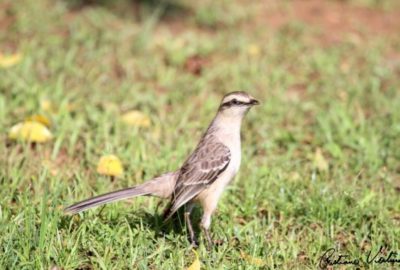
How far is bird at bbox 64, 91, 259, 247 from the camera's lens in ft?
17.3

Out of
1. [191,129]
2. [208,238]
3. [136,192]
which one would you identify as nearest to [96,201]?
[136,192]

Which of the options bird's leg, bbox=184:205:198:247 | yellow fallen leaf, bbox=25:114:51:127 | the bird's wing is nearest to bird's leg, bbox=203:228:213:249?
bird's leg, bbox=184:205:198:247

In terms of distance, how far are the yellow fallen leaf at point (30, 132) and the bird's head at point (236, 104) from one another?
6.57 feet

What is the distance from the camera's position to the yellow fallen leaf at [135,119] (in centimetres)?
728

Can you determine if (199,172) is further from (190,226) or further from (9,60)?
(9,60)

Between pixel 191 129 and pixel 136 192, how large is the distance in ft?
7.64

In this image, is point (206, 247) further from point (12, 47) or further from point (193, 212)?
point (12, 47)

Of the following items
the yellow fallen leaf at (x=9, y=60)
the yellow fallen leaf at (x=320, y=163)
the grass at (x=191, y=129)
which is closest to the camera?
the grass at (x=191, y=129)

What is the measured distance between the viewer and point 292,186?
6.22m

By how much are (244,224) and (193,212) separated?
51 cm

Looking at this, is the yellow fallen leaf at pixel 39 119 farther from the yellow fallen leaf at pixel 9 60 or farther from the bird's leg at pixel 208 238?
the bird's leg at pixel 208 238

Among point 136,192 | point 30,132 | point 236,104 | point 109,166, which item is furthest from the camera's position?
point 30,132

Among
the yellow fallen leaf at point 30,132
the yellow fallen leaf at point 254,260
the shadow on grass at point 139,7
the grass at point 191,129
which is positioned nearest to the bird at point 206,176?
the grass at point 191,129

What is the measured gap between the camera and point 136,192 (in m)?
5.21
